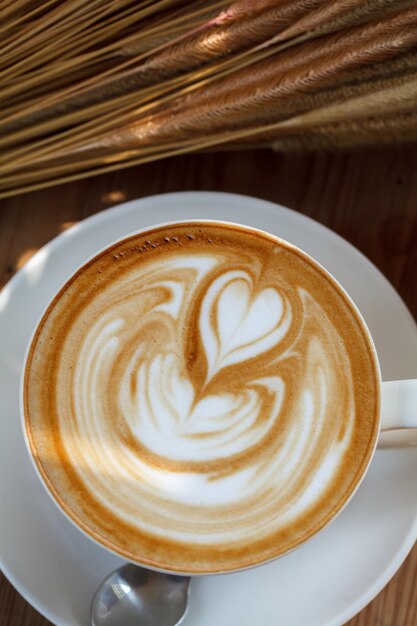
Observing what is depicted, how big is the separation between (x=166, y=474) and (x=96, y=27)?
0.58m

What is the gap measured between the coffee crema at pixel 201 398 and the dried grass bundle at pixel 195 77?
19cm

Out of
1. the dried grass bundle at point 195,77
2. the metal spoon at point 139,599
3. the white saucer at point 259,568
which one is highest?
the dried grass bundle at point 195,77

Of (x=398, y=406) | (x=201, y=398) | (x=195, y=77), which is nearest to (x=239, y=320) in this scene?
(x=201, y=398)

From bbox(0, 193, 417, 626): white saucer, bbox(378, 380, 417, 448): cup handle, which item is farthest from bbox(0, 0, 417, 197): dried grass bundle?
bbox(378, 380, 417, 448): cup handle

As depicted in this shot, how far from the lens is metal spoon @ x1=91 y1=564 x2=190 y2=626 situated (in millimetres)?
1018

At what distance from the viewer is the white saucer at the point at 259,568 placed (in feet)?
3.30

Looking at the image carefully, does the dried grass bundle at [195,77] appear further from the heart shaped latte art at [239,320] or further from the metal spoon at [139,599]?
the metal spoon at [139,599]

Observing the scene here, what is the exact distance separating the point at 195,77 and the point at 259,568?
652 millimetres

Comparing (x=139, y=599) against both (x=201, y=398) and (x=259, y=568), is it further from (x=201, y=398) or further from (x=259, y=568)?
(x=201, y=398)

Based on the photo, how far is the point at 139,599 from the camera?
1.05m

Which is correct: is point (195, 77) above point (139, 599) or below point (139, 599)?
above

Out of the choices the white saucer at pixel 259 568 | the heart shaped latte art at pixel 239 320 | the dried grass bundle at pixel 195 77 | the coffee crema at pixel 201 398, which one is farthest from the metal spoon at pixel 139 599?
the dried grass bundle at pixel 195 77

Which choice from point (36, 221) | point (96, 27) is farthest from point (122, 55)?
point (36, 221)

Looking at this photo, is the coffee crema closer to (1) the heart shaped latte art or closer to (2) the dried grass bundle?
(1) the heart shaped latte art
